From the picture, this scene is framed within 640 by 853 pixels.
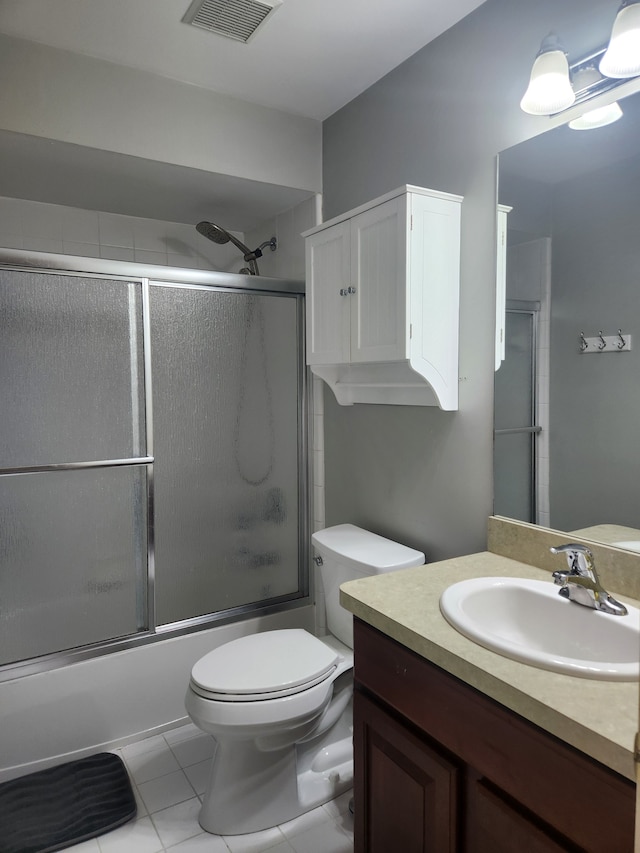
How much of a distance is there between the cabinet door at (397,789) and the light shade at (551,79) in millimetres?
1497

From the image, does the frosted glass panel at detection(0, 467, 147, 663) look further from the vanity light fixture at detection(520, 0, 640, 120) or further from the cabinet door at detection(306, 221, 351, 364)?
the vanity light fixture at detection(520, 0, 640, 120)

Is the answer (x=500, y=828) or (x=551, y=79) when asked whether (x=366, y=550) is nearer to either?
(x=500, y=828)

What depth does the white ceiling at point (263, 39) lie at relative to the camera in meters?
1.68

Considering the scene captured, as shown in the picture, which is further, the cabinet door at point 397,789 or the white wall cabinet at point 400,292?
the white wall cabinet at point 400,292

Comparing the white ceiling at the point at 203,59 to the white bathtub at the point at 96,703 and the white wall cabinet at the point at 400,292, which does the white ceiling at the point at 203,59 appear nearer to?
the white wall cabinet at the point at 400,292

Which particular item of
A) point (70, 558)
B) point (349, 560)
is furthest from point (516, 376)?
point (70, 558)

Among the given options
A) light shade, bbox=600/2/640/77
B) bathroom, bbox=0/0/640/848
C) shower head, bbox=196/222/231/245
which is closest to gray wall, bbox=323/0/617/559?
bathroom, bbox=0/0/640/848

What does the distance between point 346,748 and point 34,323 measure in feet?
5.83

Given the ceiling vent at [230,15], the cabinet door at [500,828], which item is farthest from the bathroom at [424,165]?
the cabinet door at [500,828]

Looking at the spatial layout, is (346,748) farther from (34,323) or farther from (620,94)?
(620,94)

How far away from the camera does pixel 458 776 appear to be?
104 cm

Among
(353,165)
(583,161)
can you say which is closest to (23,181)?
(353,165)

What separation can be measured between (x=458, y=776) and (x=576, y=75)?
1574mm

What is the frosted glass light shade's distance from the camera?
4.49 ft
